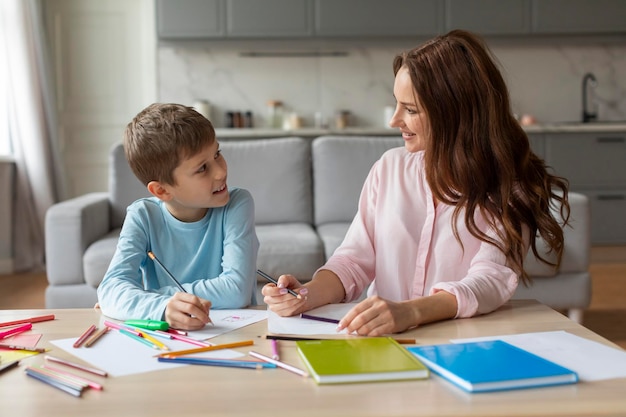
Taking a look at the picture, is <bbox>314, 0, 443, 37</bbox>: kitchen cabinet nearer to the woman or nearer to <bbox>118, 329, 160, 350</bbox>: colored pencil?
the woman

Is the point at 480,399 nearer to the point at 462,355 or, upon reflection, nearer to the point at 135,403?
the point at 462,355

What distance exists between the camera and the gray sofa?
2.78m

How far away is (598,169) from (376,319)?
4.28 metres

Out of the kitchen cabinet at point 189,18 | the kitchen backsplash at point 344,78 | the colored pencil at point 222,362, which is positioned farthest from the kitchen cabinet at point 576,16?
the colored pencil at point 222,362

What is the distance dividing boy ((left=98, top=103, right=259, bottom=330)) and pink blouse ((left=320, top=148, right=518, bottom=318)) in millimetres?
191

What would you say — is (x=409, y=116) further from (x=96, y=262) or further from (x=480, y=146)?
(x=96, y=262)

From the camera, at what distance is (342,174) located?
3.31 metres

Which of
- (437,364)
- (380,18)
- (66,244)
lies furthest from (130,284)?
(380,18)

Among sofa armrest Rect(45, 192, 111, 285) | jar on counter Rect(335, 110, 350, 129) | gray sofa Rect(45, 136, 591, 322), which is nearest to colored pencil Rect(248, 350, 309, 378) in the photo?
gray sofa Rect(45, 136, 591, 322)

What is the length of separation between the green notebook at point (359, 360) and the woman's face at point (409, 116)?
0.54 metres

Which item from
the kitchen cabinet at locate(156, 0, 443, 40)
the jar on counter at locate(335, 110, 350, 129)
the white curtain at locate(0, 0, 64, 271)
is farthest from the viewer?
the jar on counter at locate(335, 110, 350, 129)

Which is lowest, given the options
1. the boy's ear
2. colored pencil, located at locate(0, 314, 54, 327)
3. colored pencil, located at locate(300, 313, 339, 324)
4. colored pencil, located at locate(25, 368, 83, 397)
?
colored pencil, located at locate(300, 313, 339, 324)

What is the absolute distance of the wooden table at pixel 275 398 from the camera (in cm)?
72

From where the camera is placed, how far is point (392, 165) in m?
1.53
